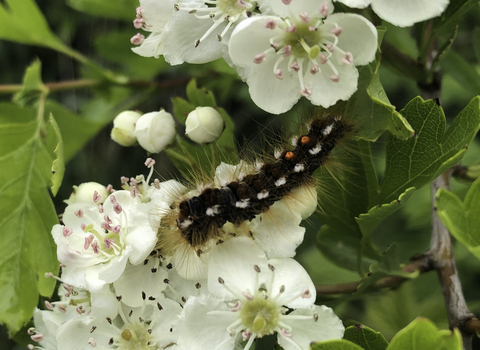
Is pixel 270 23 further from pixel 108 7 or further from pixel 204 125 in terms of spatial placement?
pixel 108 7

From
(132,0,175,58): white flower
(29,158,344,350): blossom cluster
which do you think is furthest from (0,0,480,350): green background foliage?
(132,0,175,58): white flower

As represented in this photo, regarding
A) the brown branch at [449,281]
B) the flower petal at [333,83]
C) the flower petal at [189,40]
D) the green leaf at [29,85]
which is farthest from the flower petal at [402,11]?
the green leaf at [29,85]

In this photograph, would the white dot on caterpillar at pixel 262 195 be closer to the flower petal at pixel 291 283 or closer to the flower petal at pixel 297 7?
the flower petal at pixel 291 283

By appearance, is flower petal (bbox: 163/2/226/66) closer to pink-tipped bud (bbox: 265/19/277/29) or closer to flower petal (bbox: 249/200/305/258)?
pink-tipped bud (bbox: 265/19/277/29)

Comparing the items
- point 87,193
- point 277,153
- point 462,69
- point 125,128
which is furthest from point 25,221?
point 462,69

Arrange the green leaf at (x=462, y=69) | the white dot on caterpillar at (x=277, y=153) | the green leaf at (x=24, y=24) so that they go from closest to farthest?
the white dot on caterpillar at (x=277, y=153)
the green leaf at (x=462, y=69)
the green leaf at (x=24, y=24)

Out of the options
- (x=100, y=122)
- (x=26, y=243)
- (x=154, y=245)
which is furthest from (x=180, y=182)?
(x=100, y=122)

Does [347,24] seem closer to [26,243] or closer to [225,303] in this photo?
[225,303]
